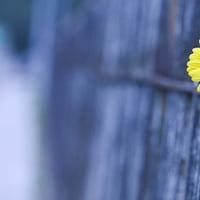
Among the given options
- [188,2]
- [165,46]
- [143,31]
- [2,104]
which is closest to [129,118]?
[143,31]

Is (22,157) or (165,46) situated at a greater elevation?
→ (165,46)

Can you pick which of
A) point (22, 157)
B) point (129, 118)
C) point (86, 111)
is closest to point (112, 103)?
point (129, 118)

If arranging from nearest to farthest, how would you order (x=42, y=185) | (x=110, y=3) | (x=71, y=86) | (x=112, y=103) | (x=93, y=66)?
1. (x=112, y=103)
2. (x=110, y=3)
3. (x=93, y=66)
4. (x=71, y=86)
5. (x=42, y=185)

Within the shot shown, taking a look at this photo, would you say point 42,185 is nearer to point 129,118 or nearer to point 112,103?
point 112,103

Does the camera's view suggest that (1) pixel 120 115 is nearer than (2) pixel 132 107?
No

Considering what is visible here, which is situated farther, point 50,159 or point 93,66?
point 50,159

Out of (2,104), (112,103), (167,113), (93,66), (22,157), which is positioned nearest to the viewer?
(167,113)
